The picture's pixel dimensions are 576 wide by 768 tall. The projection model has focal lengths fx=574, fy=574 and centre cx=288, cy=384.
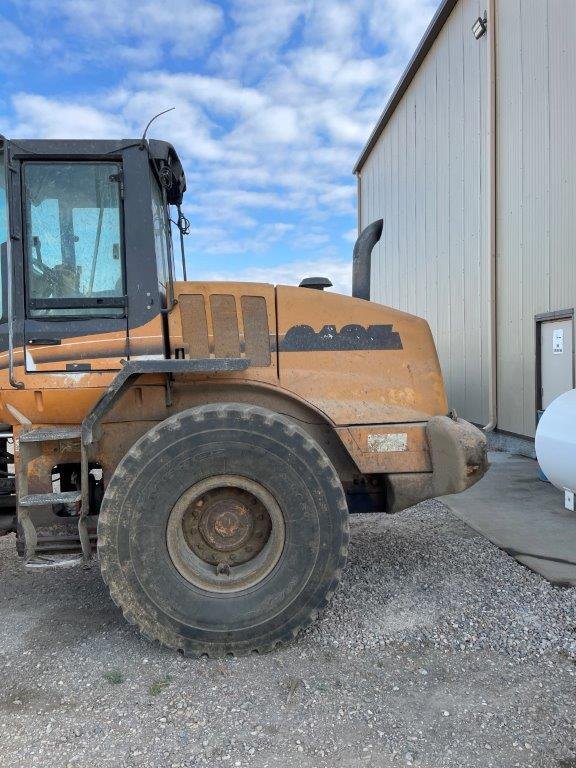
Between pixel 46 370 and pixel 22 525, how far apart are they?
910 mm

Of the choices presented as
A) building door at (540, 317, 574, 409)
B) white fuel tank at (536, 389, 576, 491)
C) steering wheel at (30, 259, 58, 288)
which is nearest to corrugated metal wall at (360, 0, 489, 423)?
building door at (540, 317, 574, 409)

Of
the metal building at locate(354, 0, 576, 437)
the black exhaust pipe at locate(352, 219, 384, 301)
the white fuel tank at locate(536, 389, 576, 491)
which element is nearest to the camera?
the black exhaust pipe at locate(352, 219, 384, 301)

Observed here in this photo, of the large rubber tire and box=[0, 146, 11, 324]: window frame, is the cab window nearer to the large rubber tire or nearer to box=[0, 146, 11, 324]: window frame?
box=[0, 146, 11, 324]: window frame

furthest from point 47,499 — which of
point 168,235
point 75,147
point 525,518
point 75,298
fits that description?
point 525,518

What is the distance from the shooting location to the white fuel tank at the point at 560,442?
516 cm

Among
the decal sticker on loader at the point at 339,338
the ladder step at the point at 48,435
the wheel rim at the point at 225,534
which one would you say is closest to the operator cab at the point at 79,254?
the ladder step at the point at 48,435

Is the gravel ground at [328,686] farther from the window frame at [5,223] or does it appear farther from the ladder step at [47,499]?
the window frame at [5,223]

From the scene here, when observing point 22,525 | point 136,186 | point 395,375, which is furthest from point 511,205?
point 22,525

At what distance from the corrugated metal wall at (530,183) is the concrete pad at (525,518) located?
1416 mm

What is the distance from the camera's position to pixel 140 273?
3518 millimetres

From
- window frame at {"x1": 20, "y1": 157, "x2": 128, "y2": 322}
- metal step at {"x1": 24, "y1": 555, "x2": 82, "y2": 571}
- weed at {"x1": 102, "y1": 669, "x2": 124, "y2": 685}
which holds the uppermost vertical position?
window frame at {"x1": 20, "y1": 157, "x2": 128, "y2": 322}

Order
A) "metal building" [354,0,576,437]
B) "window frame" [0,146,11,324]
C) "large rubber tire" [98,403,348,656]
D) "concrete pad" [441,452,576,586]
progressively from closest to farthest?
"large rubber tire" [98,403,348,656]
"window frame" [0,146,11,324]
"concrete pad" [441,452,576,586]
"metal building" [354,0,576,437]

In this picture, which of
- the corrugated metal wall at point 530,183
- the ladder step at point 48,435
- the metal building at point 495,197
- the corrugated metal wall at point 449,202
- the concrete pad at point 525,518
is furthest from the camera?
the corrugated metal wall at point 449,202

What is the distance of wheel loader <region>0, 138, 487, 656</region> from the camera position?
314 centimetres
